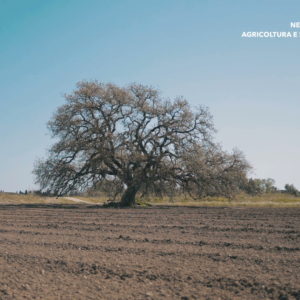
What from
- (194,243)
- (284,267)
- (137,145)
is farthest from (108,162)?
Result: (284,267)

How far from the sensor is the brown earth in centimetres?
708

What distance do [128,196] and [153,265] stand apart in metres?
26.8

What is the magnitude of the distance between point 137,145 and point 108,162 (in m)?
2.89

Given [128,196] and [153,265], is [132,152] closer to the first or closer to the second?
[128,196]

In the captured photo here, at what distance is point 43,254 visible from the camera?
10.4 metres

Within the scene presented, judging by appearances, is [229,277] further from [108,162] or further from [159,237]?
[108,162]

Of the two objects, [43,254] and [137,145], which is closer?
[43,254]

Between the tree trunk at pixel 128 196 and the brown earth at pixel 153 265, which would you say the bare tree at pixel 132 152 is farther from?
the brown earth at pixel 153 265

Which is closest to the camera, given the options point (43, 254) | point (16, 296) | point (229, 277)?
point (16, 296)

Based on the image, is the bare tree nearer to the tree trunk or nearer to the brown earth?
the tree trunk

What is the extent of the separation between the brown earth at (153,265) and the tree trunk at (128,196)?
20.9 metres

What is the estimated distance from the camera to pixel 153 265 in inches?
347

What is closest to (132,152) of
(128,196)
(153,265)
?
(128,196)

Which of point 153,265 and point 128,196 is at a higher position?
point 128,196
